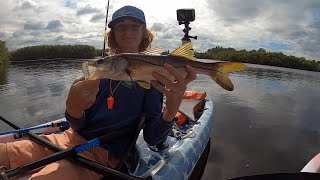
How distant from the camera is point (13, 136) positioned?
→ 544cm

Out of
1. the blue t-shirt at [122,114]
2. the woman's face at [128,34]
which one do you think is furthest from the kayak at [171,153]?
the woman's face at [128,34]

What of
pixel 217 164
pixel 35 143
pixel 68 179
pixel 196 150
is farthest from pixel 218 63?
pixel 217 164

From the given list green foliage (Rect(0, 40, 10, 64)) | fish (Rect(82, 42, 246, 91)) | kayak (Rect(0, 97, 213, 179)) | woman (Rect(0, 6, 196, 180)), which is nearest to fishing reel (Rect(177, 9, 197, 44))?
kayak (Rect(0, 97, 213, 179))

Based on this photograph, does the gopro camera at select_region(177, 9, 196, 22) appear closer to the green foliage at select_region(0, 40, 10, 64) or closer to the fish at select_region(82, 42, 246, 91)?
the fish at select_region(82, 42, 246, 91)

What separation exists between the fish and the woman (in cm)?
67

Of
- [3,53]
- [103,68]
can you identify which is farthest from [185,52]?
[3,53]

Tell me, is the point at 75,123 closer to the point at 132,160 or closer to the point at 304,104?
the point at 132,160

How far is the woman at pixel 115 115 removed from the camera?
371 centimetres

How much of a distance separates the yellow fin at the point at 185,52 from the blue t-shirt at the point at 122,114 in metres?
1.02

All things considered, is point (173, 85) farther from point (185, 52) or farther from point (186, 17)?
point (186, 17)

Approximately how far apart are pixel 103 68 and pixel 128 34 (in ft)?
4.33

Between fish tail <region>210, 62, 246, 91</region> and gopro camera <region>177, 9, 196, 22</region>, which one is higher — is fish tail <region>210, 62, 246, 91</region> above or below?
below

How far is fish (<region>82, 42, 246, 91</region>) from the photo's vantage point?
8.87 ft

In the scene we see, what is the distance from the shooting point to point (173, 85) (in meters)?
3.21
